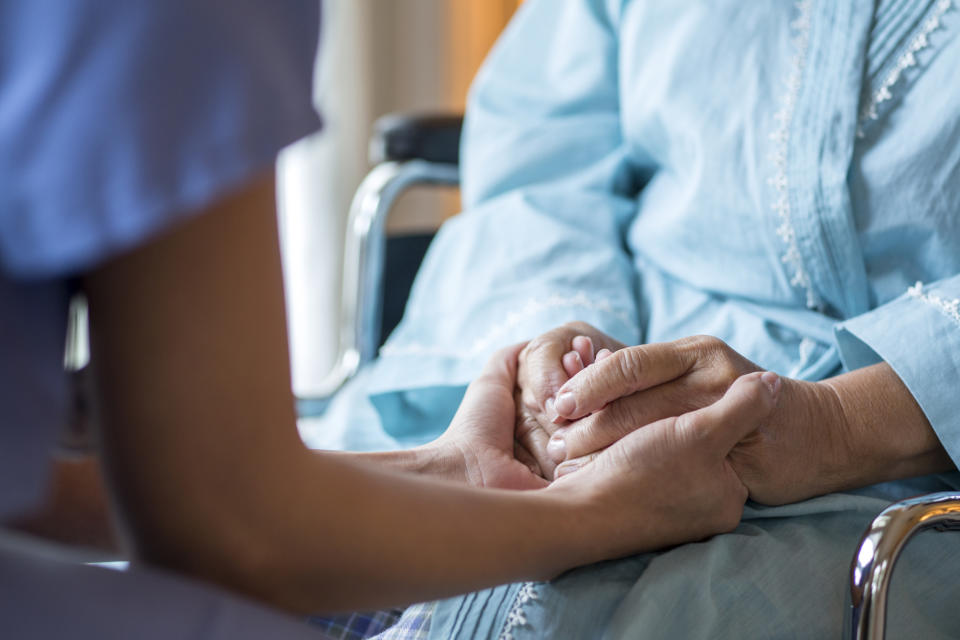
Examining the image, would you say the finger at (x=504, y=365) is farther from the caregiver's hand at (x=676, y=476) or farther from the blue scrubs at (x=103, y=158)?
the blue scrubs at (x=103, y=158)

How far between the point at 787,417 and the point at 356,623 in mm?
363

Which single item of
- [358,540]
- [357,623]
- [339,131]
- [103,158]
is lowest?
[357,623]

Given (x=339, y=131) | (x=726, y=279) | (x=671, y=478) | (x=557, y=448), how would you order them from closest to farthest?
(x=671, y=478), (x=557, y=448), (x=726, y=279), (x=339, y=131)

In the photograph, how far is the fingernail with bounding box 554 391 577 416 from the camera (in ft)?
2.30

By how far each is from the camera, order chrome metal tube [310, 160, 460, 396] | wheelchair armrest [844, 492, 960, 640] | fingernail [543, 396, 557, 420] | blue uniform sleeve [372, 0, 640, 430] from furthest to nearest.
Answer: chrome metal tube [310, 160, 460, 396], blue uniform sleeve [372, 0, 640, 430], fingernail [543, 396, 557, 420], wheelchair armrest [844, 492, 960, 640]

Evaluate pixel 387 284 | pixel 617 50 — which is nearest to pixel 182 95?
pixel 617 50

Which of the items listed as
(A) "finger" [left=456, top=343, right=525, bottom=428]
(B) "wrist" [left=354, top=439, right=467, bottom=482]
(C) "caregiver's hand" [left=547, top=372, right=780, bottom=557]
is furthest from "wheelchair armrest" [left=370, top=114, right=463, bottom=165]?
(C) "caregiver's hand" [left=547, top=372, right=780, bottom=557]

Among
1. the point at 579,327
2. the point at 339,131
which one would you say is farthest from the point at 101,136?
the point at 339,131

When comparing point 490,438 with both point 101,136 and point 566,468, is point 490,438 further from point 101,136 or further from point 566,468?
point 101,136

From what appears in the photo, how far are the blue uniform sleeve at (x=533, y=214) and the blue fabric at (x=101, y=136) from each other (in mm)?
540

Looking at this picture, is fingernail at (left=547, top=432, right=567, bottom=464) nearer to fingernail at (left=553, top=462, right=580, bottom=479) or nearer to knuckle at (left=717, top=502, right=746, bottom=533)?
fingernail at (left=553, top=462, right=580, bottom=479)

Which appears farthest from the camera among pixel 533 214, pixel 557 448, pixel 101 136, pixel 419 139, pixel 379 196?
pixel 419 139

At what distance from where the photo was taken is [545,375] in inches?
29.9

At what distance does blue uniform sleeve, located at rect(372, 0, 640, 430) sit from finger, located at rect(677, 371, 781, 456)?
0.25 metres
